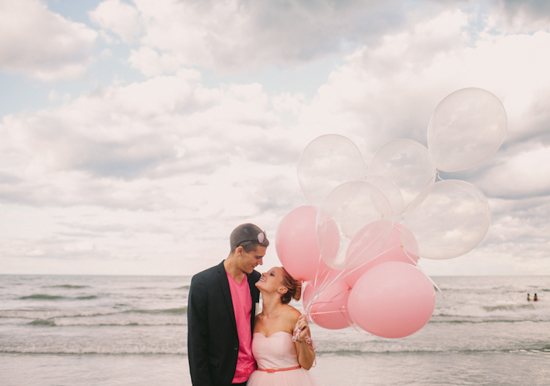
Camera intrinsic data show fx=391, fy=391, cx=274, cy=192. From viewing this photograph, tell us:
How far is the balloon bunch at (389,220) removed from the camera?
301 cm

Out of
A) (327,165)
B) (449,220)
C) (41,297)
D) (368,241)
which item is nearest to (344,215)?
(368,241)

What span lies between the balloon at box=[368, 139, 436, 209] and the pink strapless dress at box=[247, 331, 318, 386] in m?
1.60

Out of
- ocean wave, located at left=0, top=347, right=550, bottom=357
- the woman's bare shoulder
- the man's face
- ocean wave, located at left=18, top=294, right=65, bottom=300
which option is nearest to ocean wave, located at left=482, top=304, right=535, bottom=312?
ocean wave, located at left=0, top=347, right=550, bottom=357

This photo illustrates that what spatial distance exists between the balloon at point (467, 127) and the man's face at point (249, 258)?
1.68m

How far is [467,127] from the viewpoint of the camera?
3066 mm

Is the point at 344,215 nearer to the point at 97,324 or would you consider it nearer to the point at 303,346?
the point at 303,346

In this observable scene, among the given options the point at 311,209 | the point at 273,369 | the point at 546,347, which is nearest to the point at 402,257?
the point at 311,209

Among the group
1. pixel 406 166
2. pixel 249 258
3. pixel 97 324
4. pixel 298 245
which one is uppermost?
pixel 406 166

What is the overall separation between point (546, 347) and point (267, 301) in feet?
36.3

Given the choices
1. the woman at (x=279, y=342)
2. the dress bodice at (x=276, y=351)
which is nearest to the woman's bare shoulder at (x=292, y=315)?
the woman at (x=279, y=342)

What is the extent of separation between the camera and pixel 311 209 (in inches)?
143

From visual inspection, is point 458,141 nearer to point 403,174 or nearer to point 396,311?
point 403,174

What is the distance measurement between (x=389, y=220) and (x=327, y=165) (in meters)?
0.78

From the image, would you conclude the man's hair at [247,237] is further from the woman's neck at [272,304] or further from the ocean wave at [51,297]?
the ocean wave at [51,297]
